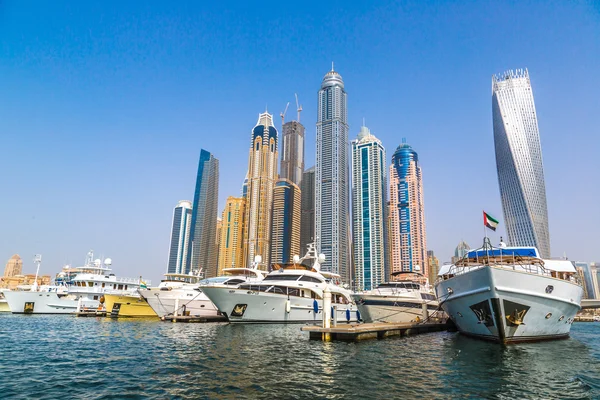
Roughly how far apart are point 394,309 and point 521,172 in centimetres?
14598

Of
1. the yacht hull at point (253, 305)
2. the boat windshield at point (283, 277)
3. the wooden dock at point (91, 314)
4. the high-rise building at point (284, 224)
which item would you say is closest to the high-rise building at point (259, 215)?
the high-rise building at point (284, 224)

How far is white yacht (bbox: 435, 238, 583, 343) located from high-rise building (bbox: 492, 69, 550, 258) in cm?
14471

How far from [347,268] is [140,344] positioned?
16150cm

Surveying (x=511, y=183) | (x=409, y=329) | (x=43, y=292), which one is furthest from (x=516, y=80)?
(x=43, y=292)

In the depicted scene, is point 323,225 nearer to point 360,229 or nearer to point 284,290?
point 360,229

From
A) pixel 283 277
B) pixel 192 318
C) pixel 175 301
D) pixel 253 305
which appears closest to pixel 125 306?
pixel 175 301

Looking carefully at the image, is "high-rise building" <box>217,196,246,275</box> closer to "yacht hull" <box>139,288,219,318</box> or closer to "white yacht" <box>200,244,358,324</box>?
"yacht hull" <box>139,288,219,318</box>

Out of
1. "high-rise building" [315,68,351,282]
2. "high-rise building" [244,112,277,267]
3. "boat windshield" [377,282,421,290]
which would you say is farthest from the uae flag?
"high-rise building" [244,112,277,267]

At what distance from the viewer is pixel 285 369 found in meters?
15.1

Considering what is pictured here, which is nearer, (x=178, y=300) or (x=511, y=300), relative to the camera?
(x=511, y=300)

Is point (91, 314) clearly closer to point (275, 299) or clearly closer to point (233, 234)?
point (275, 299)

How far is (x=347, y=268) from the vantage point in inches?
6998

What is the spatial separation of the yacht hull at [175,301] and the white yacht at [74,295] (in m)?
11.5

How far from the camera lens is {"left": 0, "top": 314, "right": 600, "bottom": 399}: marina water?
472 inches
